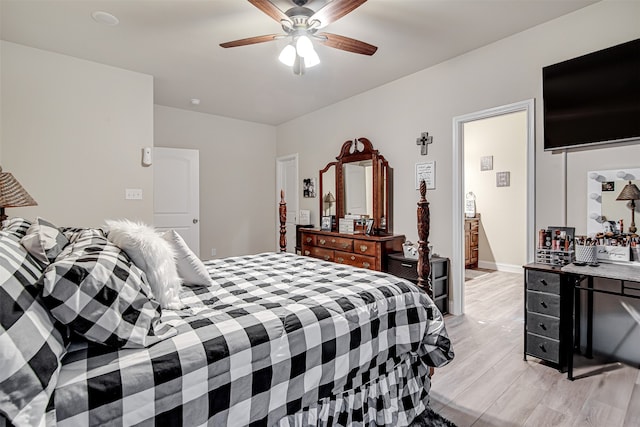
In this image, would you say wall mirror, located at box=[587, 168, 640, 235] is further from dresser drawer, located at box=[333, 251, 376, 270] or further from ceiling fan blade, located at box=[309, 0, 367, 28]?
ceiling fan blade, located at box=[309, 0, 367, 28]

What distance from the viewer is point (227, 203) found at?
18.5ft

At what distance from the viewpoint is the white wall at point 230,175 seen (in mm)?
5156

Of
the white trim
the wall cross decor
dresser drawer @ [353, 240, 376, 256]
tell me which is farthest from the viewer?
the white trim

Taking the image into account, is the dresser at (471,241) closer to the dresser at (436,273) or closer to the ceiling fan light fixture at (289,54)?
the dresser at (436,273)

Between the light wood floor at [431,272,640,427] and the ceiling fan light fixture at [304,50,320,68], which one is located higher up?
the ceiling fan light fixture at [304,50,320,68]

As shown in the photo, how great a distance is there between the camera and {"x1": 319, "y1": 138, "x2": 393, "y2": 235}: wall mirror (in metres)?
4.06

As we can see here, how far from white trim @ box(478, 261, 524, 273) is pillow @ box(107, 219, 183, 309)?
18.4 ft

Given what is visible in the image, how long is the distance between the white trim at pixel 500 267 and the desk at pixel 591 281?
3.18 m

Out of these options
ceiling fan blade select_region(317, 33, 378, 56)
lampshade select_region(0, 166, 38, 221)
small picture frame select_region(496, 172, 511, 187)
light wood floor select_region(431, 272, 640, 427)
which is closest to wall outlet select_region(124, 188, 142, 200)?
lampshade select_region(0, 166, 38, 221)

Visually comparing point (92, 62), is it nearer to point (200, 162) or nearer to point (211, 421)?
point (200, 162)

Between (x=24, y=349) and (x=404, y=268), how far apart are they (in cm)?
315

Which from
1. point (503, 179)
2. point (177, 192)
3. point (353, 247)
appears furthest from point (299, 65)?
point (503, 179)

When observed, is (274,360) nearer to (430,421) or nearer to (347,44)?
(430,421)

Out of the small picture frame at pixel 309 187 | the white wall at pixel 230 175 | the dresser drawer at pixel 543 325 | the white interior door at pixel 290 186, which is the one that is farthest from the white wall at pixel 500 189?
the white wall at pixel 230 175
